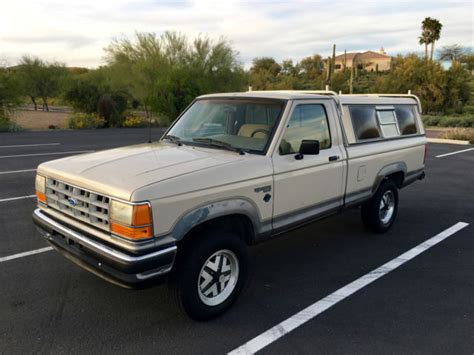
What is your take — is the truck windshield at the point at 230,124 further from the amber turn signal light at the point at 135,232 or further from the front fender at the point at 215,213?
the amber turn signal light at the point at 135,232

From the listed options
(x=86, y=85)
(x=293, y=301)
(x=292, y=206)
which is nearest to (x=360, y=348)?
(x=293, y=301)

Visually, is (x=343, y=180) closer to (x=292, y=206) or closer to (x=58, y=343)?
(x=292, y=206)

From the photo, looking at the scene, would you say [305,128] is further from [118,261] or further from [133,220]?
[118,261]

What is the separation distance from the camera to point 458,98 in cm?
3425

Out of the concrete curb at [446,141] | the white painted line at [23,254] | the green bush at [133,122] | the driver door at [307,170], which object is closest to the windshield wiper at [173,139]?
the driver door at [307,170]

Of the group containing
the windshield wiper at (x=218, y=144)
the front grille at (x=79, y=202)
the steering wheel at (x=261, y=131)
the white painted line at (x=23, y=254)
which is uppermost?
the steering wheel at (x=261, y=131)

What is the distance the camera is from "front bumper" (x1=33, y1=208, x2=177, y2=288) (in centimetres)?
288

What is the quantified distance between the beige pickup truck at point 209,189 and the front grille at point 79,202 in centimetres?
1

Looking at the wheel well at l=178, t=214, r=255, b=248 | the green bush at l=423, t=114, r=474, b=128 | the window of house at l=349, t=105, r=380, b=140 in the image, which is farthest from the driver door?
the green bush at l=423, t=114, r=474, b=128

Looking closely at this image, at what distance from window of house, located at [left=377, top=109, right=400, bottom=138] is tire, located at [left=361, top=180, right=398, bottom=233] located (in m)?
0.70

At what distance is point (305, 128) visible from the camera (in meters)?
4.26

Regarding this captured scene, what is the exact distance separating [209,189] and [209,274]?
785mm

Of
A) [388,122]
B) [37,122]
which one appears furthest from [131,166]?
[37,122]

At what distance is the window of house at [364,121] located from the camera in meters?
4.96
